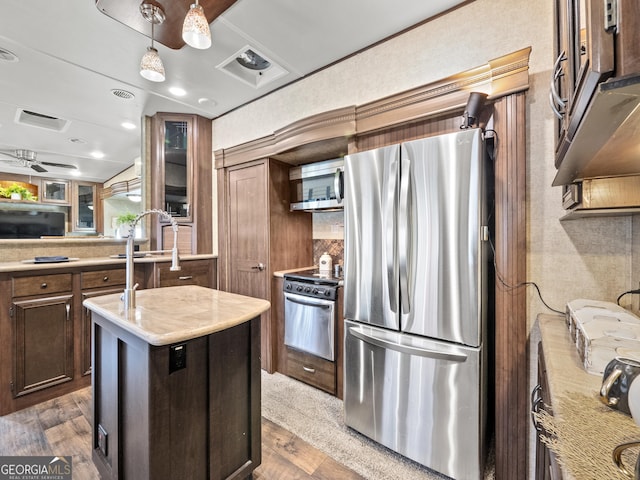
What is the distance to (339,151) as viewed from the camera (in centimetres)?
274

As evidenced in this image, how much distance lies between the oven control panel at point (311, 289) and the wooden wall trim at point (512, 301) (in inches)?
47.7

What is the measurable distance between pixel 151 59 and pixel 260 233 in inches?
67.0

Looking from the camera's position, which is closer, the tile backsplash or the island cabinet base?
the island cabinet base

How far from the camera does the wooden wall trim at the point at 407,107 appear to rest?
1.61 m

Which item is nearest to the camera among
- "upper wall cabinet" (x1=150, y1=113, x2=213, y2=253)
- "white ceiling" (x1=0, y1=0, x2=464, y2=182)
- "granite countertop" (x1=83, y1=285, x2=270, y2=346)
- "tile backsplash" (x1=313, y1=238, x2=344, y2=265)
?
"granite countertop" (x1=83, y1=285, x2=270, y2=346)

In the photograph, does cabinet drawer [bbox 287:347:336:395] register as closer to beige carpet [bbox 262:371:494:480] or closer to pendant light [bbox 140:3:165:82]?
beige carpet [bbox 262:371:494:480]

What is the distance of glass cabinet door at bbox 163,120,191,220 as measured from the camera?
3.55 m

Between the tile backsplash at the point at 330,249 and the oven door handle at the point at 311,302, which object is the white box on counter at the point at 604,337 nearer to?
the oven door handle at the point at 311,302

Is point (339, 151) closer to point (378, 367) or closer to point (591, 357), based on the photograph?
point (378, 367)

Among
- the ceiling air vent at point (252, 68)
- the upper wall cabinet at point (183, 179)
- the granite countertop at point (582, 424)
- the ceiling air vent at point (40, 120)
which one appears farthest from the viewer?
the upper wall cabinet at point (183, 179)

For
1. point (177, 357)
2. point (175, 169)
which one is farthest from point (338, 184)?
point (175, 169)

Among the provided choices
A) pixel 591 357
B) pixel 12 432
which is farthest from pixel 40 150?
pixel 591 357

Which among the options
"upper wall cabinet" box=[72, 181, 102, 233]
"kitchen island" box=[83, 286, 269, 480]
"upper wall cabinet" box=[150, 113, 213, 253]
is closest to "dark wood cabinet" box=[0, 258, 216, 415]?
"upper wall cabinet" box=[150, 113, 213, 253]

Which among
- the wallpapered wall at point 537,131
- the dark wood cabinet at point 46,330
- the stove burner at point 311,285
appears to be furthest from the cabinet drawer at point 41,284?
the wallpapered wall at point 537,131
